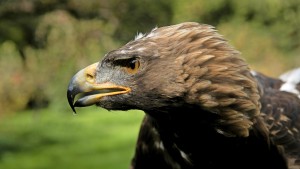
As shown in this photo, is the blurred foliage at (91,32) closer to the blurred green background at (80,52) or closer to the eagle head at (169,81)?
the blurred green background at (80,52)

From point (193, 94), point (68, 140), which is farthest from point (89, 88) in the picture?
point (68, 140)

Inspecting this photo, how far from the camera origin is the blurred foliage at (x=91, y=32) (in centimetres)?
722

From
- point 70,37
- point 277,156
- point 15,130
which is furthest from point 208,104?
point 15,130

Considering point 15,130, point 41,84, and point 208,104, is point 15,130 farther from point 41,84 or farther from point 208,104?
point 208,104

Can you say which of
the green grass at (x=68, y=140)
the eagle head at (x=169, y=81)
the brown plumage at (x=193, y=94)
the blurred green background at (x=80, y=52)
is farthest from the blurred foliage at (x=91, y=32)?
the eagle head at (x=169, y=81)

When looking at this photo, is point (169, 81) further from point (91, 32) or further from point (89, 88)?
point (91, 32)

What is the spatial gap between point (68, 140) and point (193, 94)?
965cm

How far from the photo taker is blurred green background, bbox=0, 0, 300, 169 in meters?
7.32

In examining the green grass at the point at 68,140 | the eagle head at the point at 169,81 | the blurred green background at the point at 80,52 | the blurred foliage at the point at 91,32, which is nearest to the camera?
the eagle head at the point at 169,81

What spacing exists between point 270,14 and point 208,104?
6548mm

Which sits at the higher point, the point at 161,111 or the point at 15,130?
the point at 161,111

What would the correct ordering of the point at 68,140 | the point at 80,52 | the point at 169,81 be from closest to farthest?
the point at 169,81, the point at 80,52, the point at 68,140

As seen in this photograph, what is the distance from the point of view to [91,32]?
7191 mm

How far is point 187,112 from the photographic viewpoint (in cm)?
368
